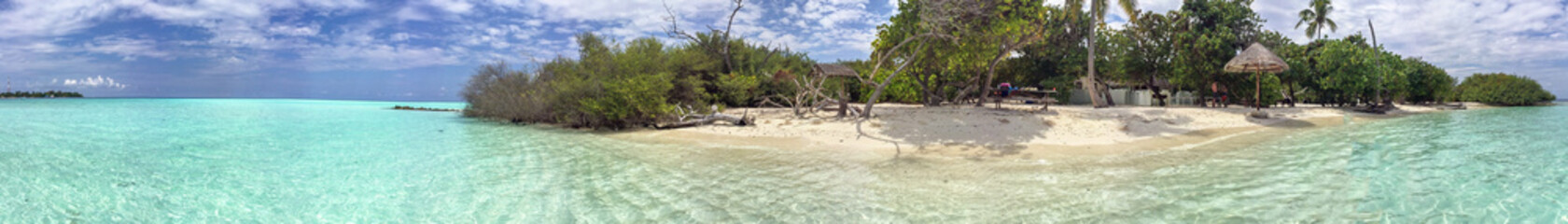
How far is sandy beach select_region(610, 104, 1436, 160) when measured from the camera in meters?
9.72

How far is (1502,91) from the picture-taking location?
3941cm

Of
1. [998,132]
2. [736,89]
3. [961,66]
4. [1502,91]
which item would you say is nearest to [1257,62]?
[961,66]

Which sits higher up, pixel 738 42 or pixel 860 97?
pixel 738 42

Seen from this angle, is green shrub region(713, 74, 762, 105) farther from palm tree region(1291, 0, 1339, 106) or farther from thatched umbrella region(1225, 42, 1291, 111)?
palm tree region(1291, 0, 1339, 106)

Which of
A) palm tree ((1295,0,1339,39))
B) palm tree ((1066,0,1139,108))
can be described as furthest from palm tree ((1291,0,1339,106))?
palm tree ((1066,0,1139,108))

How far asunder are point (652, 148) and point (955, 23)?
8.56m

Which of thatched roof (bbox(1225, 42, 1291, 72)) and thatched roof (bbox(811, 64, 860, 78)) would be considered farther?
thatched roof (bbox(1225, 42, 1291, 72))

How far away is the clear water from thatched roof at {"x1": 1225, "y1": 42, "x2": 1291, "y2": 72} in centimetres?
633

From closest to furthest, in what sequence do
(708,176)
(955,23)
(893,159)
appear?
(708,176), (893,159), (955,23)

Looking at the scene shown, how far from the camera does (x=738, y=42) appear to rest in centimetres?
2634

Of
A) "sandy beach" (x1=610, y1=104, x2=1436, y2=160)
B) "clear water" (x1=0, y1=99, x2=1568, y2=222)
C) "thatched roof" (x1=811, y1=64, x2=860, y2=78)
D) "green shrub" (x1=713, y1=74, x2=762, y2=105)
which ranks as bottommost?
"clear water" (x1=0, y1=99, x2=1568, y2=222)

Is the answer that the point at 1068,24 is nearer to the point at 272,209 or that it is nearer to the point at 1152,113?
the point at 1152,113

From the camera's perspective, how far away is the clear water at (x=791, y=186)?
494 cm

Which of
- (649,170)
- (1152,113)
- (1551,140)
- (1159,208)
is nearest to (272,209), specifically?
(649,170)
